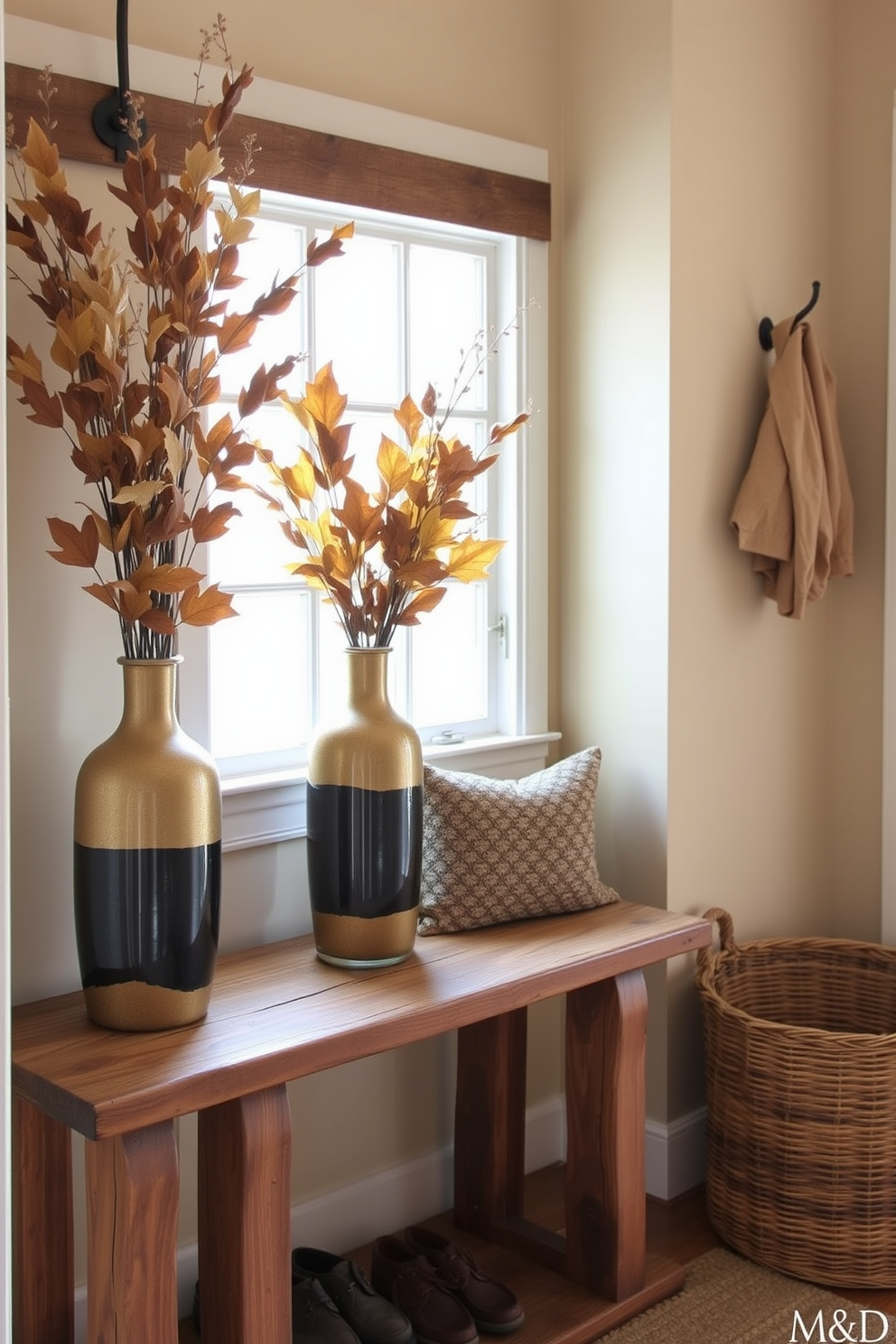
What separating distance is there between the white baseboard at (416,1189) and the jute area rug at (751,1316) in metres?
0.30

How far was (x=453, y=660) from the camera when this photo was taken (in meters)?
2.71

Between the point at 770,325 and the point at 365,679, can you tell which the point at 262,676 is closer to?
the point at 365,679

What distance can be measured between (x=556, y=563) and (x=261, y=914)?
1011 millimetres

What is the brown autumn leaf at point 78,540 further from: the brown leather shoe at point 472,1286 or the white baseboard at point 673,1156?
the white baseboard at point 673,1156

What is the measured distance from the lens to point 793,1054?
2.39 meters

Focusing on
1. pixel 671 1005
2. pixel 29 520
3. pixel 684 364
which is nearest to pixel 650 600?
pixel 684 364

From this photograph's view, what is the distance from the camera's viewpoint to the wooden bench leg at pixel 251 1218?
172cm

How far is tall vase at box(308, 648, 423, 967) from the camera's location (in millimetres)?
2061

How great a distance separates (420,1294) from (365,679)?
102cm

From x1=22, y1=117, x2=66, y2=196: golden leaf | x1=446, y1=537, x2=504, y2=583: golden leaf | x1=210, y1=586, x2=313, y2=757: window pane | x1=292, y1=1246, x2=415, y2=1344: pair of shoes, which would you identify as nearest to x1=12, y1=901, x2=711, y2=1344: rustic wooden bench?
x1=292, y1=1246, x2=415, y2=1344: pair of shoes

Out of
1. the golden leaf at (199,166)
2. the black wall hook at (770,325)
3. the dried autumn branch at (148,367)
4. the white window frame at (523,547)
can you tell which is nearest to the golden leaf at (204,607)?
the dried autumn branch at (148,367)

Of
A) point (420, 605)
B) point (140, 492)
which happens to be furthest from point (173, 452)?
point (420, 605)

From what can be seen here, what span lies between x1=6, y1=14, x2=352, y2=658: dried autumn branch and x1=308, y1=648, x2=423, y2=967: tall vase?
333mm

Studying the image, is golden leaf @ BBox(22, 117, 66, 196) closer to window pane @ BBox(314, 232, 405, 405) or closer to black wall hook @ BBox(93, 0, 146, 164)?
black wall hook @ BBox(93, 0, 146, 164)
